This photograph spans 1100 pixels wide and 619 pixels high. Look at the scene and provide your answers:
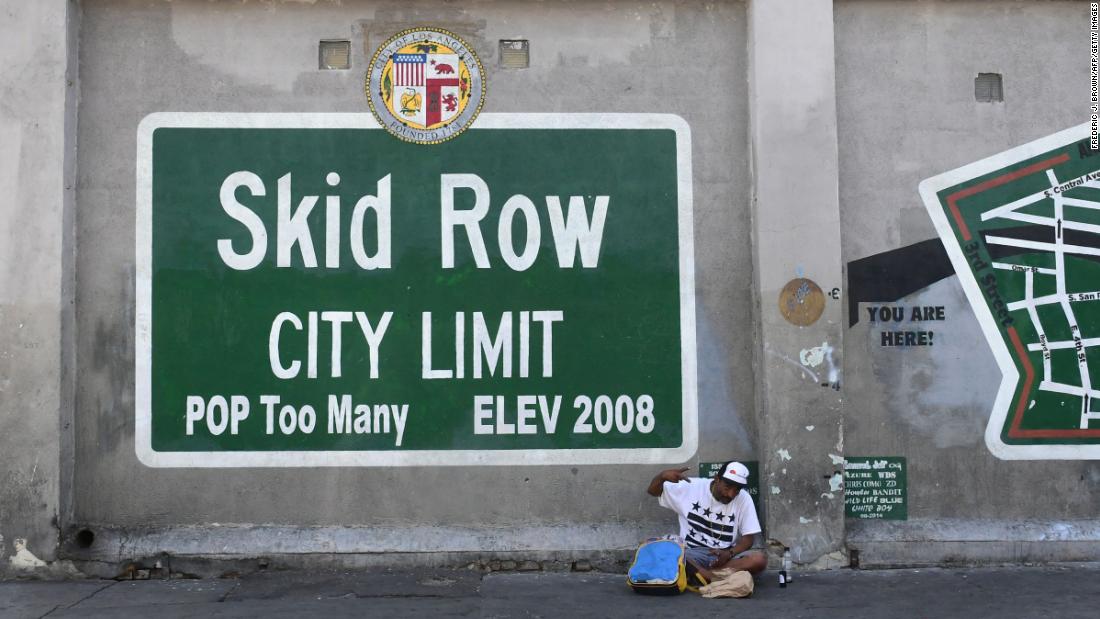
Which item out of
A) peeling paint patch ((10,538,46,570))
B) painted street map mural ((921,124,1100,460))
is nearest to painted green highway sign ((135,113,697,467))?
peeling paint patch ((10,538,46,570))

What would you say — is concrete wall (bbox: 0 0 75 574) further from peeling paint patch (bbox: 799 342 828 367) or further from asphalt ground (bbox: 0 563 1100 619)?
peeling paint patch (bbox: 799 342 828 367)

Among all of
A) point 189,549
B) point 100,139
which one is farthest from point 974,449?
point 100,139

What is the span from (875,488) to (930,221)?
2.01 meters

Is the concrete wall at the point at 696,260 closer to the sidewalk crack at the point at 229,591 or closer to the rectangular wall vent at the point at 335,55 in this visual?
the rectangular wall vent at the point at 335,55

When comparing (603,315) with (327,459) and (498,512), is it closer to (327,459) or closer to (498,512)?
(498,512)

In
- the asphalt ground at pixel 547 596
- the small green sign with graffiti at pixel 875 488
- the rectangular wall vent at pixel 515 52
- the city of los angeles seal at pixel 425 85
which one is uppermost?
the rectangular wall vent at pixel 515 52

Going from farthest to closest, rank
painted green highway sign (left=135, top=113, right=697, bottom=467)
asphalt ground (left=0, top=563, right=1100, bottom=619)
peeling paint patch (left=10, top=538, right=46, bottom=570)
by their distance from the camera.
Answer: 1. painted green highway sign (left=135, top=113, right=697, bottom=467)
2. peeling paint patch (left=10, top=538, right=46, bottom=570)
3. asphalt ground (left=0, top=563, right=1100, bottom=619)

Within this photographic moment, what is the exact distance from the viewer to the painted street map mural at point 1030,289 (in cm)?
774

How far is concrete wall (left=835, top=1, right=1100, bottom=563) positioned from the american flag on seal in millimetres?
3107

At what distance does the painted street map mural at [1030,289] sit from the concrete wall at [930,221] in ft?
0.40

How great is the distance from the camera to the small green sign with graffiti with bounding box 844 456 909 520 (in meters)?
7.64

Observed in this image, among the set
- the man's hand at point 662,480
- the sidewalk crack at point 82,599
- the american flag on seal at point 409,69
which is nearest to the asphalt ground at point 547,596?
the sidewalk crack at point 82,599

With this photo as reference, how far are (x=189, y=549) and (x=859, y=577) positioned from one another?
466cm

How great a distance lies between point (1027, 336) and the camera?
7773 millimetres
